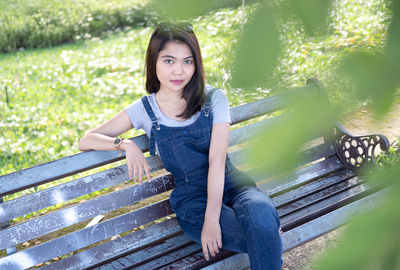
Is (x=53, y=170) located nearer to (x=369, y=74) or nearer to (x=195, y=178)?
(x=195, y=178)

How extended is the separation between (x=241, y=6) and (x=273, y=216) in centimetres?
160

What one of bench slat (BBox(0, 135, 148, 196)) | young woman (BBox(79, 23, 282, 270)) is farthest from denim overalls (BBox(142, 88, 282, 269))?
bench slat (BBox(0, 135, 148, 196))

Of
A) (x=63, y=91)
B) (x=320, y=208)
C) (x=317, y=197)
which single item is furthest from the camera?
(x=63, y=91)

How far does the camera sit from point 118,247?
7.47ft

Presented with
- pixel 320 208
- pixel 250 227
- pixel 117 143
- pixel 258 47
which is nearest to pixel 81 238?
pixel 117 143

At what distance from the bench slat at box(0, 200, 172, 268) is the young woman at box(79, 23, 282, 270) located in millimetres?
A: 156

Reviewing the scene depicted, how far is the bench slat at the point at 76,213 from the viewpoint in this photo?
81.4 inches

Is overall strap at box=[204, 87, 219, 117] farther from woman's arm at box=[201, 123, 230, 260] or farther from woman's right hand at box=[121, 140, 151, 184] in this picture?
woman's right hand at box=[121, 140, 151, 184]

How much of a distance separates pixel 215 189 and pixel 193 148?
0.23m

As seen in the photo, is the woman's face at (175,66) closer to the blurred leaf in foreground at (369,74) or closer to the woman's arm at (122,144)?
the woman's arm at (122,144)

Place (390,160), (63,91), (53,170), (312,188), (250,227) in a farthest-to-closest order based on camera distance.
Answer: (63,91) → (312,188) → (53,170) → (250,227) → (390,160)

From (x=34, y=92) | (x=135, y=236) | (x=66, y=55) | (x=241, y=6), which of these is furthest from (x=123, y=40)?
(x=241, y=6)

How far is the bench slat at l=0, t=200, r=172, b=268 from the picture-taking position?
6.84ft

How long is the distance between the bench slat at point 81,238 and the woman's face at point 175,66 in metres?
0.63
